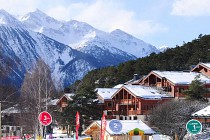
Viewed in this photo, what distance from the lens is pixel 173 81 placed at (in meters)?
58.8

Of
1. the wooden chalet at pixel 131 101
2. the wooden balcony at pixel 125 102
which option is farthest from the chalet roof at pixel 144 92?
the wooden balcony at pixel 125 102

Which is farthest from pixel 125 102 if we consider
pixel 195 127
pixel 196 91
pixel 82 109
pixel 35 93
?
pixel 195 127

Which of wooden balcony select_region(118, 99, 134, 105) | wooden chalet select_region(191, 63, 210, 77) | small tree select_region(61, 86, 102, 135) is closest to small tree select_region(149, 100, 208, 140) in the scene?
small tree select_region(61, 86, 102, 135)

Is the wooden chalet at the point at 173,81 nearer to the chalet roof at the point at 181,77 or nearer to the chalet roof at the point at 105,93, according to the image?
the chalet roof at the point at 181,77

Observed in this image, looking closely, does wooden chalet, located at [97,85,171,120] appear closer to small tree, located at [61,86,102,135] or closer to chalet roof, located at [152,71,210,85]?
chalet roof, located at [152,71,210,85]

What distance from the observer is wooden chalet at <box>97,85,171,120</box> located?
190 feet

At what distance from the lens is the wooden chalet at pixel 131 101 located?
58.1 metres

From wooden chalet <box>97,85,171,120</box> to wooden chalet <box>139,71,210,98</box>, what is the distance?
4.36 feet

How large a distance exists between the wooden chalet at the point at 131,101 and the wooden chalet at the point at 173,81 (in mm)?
1329

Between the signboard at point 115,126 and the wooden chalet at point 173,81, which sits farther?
the wooden chalet at point 173,81

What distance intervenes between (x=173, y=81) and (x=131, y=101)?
586 centimetres

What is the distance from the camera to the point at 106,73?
3770 inches

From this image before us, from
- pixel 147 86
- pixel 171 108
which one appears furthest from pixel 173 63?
pixel 171 108

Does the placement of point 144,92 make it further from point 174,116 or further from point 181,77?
point 174,116
